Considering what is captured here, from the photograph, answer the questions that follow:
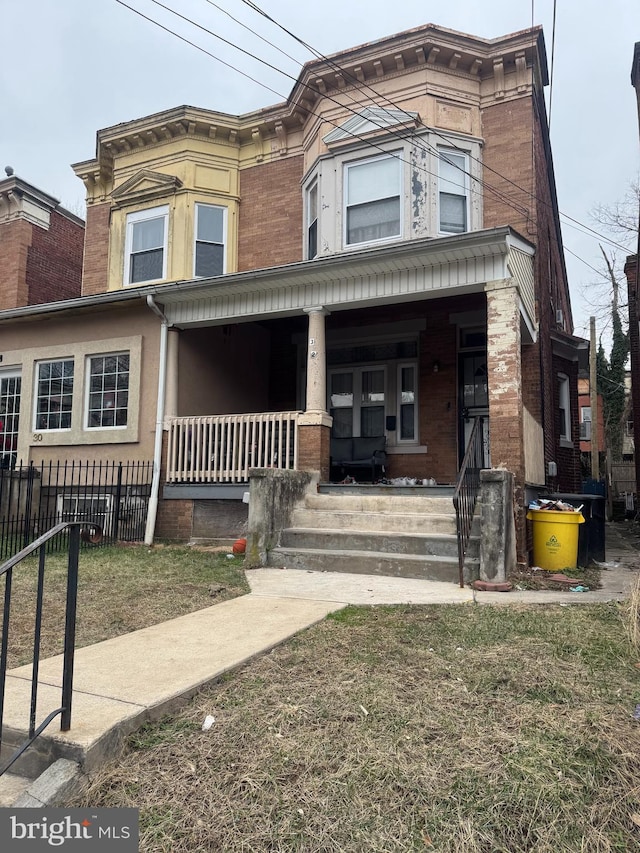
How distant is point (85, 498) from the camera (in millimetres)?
9484

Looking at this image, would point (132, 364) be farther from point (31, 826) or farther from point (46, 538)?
point (31, 826)

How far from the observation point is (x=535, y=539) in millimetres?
8016

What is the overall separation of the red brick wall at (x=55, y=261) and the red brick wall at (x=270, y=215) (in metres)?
6.04

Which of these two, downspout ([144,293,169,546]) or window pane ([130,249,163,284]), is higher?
window pane ([130,249,163,284])

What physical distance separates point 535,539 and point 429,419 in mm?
3755

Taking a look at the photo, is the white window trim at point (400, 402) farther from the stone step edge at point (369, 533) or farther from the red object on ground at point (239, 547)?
the red object on ground at point (239, 547)

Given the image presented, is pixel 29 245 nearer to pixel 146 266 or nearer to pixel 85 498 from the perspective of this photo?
pixel 146 266

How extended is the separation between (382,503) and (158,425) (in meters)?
4.18

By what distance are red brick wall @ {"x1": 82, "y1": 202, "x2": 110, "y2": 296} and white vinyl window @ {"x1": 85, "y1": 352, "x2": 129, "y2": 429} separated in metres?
3.57

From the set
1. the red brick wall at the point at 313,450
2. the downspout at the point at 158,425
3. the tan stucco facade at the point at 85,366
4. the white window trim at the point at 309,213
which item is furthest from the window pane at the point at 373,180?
the red brick wall at the point at 313,450

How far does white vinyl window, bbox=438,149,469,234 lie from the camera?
10.8 m

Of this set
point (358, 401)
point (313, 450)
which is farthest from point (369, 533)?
point (358, 401)

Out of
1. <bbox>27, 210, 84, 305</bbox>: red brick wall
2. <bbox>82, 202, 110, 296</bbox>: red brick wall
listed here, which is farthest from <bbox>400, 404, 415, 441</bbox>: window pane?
<bbox>27, 210, 84, 305</bbox>: red brick wall

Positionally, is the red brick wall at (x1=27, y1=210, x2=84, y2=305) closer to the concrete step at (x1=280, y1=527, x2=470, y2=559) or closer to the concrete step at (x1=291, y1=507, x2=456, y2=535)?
the concrete step at (x1=291, y1=507, x2=456, y2=535)
